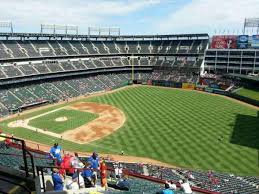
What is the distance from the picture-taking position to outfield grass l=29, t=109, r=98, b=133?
171 ft

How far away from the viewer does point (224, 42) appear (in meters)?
102

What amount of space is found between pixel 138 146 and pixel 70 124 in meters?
17.7

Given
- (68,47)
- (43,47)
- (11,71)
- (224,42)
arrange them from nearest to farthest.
Result: (11,71)
(43,47)
(68,47)
(224,42)

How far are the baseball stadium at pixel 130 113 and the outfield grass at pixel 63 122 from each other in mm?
217

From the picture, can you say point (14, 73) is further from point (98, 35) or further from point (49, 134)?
point (98, 35)

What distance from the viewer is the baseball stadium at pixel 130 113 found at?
56.5 feet

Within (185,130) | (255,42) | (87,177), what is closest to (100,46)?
(255,42)

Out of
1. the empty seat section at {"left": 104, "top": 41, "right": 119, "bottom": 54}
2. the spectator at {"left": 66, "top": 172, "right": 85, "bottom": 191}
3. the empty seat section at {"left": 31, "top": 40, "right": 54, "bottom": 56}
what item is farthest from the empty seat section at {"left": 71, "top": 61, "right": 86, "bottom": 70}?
the spectator at {"left": 66, "top": 172, "right": 85, "bottom": 191}

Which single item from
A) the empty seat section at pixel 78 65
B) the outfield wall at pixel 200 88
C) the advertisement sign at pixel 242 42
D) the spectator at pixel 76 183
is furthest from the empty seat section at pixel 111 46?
the spectator at pixel 76 183

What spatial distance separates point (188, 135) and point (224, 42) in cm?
6677

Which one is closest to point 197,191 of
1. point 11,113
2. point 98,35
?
point 11,113

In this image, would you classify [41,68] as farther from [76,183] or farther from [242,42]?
[76,183]

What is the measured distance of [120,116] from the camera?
58656mm

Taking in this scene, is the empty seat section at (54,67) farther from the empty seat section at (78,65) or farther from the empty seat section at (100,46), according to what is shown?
the empty seat section at (100,46)
